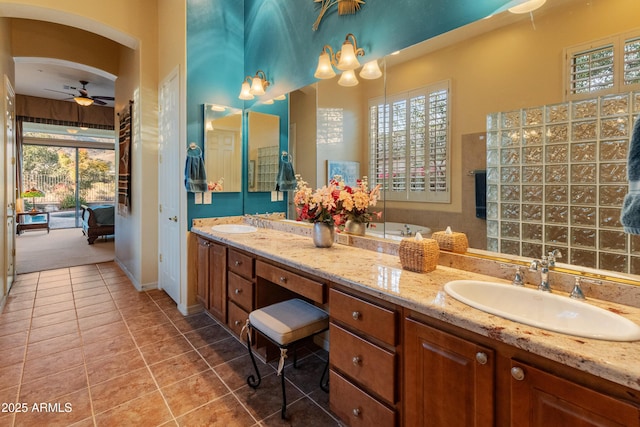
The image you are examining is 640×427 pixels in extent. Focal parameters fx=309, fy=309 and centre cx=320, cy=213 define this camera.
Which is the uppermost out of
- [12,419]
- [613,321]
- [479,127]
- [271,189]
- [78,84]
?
[78,84]

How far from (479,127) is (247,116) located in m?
2.47

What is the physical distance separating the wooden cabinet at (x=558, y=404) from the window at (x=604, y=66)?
3.58ft

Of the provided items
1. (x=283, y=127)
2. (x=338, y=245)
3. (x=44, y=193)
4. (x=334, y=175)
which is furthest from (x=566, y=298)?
(x=44, y=193)

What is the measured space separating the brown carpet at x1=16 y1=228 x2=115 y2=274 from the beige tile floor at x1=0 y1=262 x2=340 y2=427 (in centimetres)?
194

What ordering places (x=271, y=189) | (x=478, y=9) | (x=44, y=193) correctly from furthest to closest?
(x=44, y=193) < (x=271, y=189) < (x=478, y=9)

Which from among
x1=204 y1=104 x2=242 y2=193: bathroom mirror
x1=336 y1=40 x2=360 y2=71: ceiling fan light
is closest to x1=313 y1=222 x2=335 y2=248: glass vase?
x1=336 y1=40 x2=360 y2=71: ceiling fan light

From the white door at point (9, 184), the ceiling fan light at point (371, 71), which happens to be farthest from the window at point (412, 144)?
the white door at point (9, 184)

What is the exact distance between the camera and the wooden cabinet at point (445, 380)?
3.23 feet

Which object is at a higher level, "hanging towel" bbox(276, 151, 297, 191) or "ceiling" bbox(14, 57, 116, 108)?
"ceiling" bbox(14, 57, 116, 108)

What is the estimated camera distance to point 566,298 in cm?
112

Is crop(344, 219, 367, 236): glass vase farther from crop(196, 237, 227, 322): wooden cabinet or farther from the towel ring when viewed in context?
the towel ring

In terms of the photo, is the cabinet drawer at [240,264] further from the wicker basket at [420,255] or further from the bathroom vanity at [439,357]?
the wicker basket at [420,255]

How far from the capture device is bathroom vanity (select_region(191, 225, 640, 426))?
0.79 m

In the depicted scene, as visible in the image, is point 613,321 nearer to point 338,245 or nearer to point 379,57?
point 338,245
